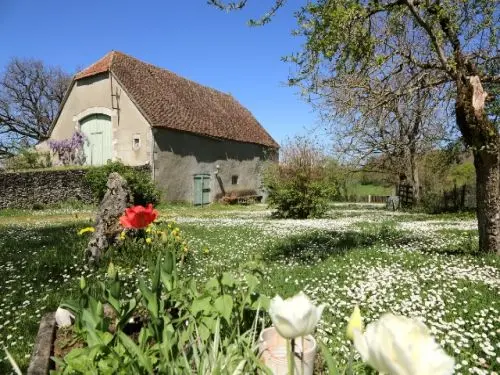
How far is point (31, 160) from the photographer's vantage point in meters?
23.5

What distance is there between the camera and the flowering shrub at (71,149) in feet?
77.0

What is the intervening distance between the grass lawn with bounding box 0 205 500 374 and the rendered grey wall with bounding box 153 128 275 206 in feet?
37.8

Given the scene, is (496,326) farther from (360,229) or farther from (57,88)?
(57,88)

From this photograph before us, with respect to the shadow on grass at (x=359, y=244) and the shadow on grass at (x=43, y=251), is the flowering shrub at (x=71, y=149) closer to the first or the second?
the shadow on grass at (x=43, y=251)

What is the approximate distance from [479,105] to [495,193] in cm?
174

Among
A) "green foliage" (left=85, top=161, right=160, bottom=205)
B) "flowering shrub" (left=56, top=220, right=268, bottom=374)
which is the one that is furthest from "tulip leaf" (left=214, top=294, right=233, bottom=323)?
"green foliage" (left=85, top=161, right=160, bottom=205)

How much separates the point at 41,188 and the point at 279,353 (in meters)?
21.1

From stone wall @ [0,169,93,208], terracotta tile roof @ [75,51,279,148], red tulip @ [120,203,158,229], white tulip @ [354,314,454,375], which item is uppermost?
terracotta tile roof @ [75,51,279,148]

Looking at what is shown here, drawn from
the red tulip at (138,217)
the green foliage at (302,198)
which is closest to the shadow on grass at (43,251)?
the red tulip at (138,217)

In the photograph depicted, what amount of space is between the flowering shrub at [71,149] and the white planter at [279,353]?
934 inches

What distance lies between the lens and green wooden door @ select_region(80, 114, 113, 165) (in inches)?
899

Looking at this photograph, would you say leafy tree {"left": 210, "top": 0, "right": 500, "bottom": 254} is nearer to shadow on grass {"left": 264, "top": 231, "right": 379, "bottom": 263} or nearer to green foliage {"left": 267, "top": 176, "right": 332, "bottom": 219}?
shadow on grass {"left": 264, "top": 231, "right": 379, "bottom": 263}

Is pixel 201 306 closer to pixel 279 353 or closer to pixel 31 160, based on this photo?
pixel 279 353

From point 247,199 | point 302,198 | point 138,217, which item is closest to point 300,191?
point 302,198
